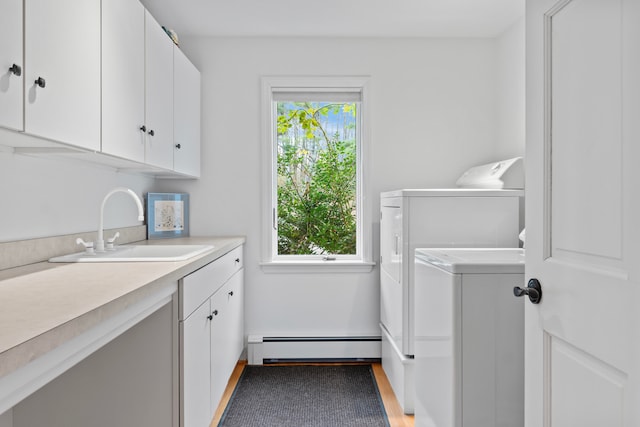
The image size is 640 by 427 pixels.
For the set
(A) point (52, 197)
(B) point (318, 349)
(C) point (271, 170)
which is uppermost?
(C) point (271, 170)

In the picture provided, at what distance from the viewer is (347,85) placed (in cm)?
327

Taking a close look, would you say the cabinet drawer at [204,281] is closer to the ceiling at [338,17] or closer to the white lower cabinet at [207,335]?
the white lower cabinet at [207,335]

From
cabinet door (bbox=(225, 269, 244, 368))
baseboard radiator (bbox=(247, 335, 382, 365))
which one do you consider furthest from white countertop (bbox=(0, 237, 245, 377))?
baseboard radiator (bbox=(247, 335, 382, 365))

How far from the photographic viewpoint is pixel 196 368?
6.06 feet

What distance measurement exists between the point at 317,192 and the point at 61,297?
244 cm

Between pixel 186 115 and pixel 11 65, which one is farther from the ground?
pixel 186 115

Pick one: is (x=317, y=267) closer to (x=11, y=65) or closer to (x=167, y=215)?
(x=167, y=215)

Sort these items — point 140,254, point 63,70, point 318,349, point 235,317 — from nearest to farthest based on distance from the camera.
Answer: point 63,70, point 140,254, point 235,317, point 318,349

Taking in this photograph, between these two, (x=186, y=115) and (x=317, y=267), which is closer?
(x=186, y=115)
